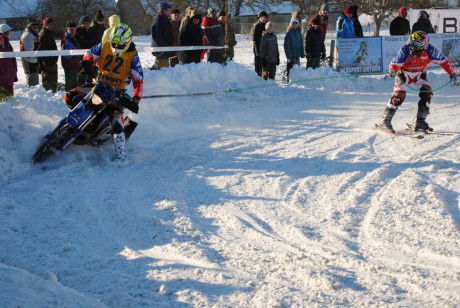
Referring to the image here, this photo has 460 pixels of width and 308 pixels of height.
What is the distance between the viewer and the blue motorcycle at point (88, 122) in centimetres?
902

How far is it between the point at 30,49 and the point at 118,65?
16.1 ft

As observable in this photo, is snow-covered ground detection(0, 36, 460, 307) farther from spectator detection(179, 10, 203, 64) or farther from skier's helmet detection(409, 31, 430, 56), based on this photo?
spectator detection(179, 10, 203, 64)

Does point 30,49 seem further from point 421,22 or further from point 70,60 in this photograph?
point 421,22

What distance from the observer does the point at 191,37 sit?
15.3 m

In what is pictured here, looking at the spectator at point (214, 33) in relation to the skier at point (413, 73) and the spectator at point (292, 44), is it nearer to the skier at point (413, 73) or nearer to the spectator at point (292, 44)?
the spectator at point (292, 44)

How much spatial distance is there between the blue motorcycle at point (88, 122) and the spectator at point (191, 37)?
6139 millimetres

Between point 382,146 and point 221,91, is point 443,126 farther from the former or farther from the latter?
point 221,91

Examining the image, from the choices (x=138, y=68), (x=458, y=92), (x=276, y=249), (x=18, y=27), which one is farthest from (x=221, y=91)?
(x=18, y=27)

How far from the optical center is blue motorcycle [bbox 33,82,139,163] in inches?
355

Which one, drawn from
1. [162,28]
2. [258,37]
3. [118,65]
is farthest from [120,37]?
[258,37]

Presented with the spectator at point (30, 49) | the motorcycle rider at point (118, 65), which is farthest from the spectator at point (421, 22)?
the motorcycle rider at point (118, 65)

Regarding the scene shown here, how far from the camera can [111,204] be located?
24.0 feet

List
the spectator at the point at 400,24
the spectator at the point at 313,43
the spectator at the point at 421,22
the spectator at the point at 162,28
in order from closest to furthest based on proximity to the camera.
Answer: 1. the spectator at the point at 162,28
2. the spectator at the point at 313,43
3. the spectator at the point at 421,22
4. the spectator at the point at 400,24

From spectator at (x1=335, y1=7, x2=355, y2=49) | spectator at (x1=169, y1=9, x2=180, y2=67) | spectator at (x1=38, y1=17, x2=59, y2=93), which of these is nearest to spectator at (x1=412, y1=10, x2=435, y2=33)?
spectator at (x1=335, y1=7, x2=355, y2=49)
